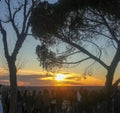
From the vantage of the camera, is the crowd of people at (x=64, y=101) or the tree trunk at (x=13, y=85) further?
the tree trunk at (x=13, y=85)

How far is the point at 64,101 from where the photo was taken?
22.1 metres

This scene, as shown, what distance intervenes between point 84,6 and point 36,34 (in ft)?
11.5

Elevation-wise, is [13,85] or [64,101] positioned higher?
[13,85]

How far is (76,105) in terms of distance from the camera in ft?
69.1

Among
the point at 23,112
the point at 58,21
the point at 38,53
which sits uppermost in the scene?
the point at 58,21

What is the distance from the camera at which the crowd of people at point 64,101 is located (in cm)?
2017

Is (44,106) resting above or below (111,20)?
below

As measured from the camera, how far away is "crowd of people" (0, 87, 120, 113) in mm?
20172

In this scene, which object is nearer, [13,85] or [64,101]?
[13,85]

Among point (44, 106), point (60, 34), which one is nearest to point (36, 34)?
point (60, 34)

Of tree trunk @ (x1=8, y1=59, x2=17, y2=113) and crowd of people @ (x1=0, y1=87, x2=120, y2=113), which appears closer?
crowd of people @ (x1=0, y1=87, x2=120, y2=113)

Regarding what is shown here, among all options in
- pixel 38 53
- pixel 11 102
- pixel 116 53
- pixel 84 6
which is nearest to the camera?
pixel 11 102

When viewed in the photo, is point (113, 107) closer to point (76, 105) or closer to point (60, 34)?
point (76, 105)

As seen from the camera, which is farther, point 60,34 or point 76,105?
point 60,34
